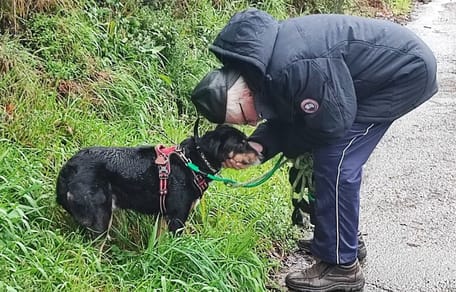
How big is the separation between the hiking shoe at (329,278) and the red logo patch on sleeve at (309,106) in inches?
42.7

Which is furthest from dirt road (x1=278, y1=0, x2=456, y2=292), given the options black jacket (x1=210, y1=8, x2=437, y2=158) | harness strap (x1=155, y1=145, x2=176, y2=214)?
black jacket (x1=210, y1=8, x2=437, y2=158)

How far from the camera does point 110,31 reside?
652 centimetres

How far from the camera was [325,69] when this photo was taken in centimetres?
355

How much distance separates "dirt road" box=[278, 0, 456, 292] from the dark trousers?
40 centimetres

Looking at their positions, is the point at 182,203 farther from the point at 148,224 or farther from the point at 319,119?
the point at 319,119

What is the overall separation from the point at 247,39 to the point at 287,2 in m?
7.22

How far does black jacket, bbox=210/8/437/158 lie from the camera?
3.52 metres

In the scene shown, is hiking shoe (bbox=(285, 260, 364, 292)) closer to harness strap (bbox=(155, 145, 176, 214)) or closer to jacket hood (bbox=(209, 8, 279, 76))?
harness strap (bbox=(155, 145, 176, 214))

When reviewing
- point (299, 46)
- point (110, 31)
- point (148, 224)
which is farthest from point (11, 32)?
point (299, 46)

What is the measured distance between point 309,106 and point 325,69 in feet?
0.65

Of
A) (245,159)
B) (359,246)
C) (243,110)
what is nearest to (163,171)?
(245,159)

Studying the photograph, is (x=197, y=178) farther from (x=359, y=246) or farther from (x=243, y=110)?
(x=359, y=246)

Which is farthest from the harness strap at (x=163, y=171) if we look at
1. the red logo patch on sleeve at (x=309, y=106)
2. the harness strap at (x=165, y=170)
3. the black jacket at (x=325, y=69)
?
the red logo patch on sleeve at (x=309, y=106)

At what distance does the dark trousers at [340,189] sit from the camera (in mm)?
3902
